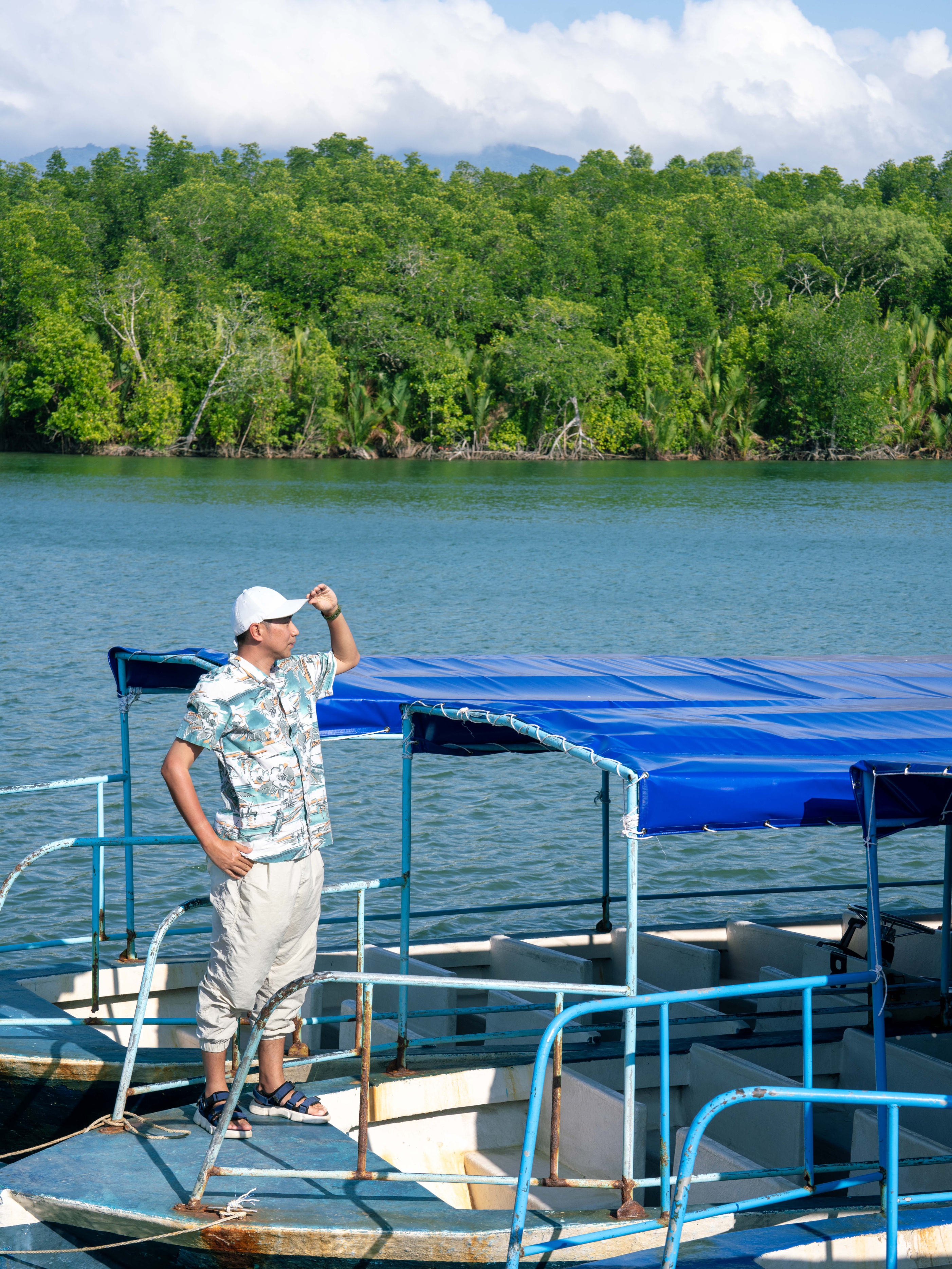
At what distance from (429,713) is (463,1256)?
251cm

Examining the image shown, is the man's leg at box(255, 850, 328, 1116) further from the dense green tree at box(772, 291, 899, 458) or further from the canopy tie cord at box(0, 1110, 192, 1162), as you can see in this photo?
the dense green tree at box(772, 291, 899, 458)

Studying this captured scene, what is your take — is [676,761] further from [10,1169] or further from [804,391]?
[804,391]

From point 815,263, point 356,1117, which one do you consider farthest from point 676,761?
point 815,263

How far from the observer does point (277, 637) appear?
17.0 ft

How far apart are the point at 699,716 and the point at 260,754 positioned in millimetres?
2044

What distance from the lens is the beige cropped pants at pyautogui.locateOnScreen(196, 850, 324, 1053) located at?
5.08 m

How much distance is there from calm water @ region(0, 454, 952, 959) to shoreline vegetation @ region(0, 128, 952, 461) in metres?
7.50

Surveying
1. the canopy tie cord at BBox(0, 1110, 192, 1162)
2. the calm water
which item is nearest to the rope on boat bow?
the canopy tie cord at BBox(0, 1110, 192, 1162)

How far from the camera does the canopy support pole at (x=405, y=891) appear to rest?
20.6ft

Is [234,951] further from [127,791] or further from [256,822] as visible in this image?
[127,791]

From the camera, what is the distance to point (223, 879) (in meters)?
5.11

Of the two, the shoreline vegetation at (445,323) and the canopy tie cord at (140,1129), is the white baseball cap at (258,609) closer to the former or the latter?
the canopy tie cord at (140,1129)

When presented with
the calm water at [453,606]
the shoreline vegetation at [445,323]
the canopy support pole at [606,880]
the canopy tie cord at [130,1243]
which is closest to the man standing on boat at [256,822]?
the canopy tie cord at [130,1243]

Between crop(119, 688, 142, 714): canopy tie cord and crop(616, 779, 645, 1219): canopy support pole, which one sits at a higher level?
crop(119, 688, 142, 714): canopy tie cord
